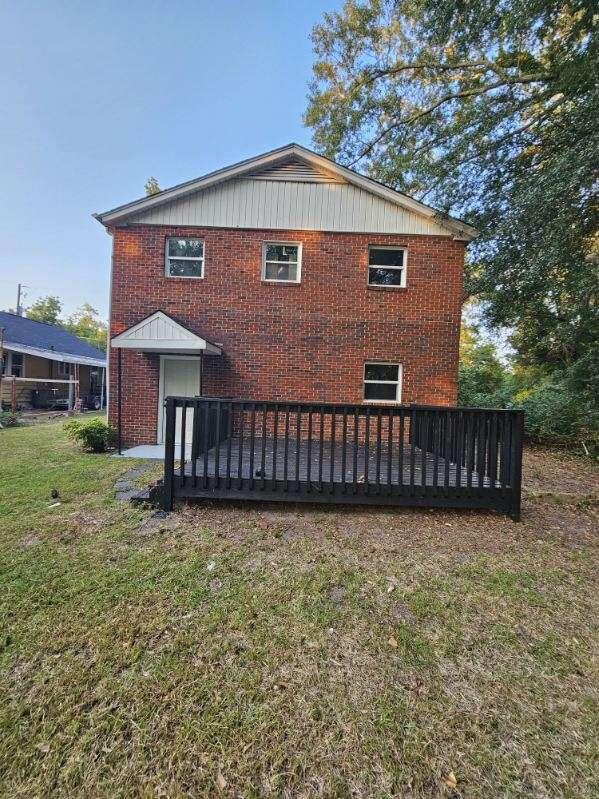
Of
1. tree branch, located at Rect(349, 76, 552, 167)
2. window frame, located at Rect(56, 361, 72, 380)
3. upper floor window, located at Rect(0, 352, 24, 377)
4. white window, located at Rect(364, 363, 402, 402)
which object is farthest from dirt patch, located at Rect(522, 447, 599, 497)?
window frame, located at Rect(56, 361, 72, 380)

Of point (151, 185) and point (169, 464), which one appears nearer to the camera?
point (169, 464)

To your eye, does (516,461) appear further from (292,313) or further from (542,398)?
(542,398)

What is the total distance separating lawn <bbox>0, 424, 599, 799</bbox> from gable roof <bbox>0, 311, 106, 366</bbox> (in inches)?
673

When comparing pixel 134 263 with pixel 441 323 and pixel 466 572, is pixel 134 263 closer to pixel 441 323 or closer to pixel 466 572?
pixel 441 323

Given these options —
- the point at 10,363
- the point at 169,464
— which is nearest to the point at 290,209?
the point at 169,464

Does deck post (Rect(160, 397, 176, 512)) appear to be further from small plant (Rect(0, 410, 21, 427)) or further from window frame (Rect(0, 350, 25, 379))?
window frame (Rect(0, 350, 25, 379))

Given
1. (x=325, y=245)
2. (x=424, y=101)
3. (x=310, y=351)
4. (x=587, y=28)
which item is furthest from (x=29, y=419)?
(x=587, y=28)

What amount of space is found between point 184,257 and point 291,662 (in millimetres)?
9087

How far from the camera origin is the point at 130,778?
1483 millimetres

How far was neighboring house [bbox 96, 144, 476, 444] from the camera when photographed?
28.8 feet

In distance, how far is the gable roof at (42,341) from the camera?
17266 millimetres

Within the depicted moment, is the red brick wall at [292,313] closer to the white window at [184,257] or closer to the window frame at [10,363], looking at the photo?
the white window at [184,257]

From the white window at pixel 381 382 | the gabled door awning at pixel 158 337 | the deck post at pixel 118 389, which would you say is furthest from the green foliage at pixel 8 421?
the white window at pixel 381 382

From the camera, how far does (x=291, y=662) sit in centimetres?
214
